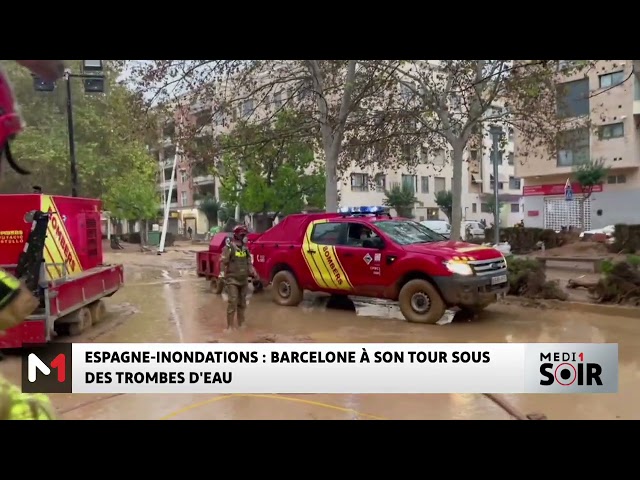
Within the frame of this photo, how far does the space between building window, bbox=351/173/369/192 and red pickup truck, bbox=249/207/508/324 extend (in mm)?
5992

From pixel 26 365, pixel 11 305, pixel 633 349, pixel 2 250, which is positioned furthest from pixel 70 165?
pixel 633 349

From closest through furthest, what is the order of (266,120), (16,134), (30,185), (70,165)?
(16,134) → (30,185) → (70,165) → (266,120)

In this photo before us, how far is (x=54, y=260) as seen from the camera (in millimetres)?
5934

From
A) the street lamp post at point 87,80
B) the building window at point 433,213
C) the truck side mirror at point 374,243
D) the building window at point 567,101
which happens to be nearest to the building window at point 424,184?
the building window at point 433,213

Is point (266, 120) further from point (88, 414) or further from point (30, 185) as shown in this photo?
point (88, 414)

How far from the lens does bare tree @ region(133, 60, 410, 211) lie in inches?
364

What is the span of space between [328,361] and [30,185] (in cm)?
355

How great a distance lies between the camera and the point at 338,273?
25.4 ft

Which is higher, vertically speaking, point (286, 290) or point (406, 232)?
point (406, 232)

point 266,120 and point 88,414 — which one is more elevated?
point 266,120

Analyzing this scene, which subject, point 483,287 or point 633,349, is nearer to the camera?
point 633,349

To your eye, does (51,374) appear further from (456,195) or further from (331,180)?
(456,195)

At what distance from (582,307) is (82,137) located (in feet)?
25.2

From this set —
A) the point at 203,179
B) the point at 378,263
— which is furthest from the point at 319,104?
the point at 378,263
